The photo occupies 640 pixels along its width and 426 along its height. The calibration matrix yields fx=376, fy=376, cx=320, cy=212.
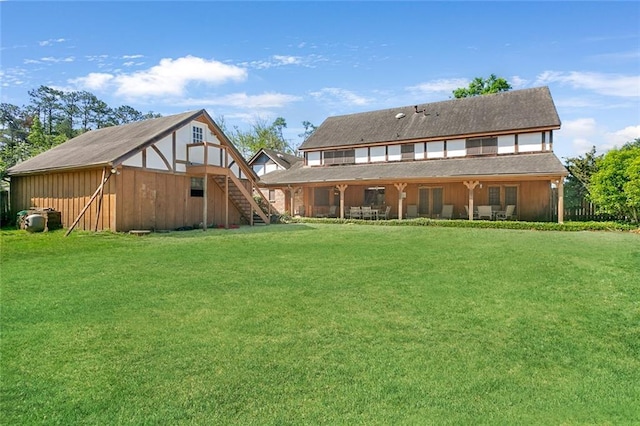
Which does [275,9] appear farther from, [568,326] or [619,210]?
[619,210]

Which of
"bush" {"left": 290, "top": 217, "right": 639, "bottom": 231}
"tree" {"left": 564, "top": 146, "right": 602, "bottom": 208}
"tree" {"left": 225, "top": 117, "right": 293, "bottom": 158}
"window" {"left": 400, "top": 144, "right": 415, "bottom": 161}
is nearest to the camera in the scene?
"bush" {"left": 290, "top": 217, "right": 639, "bottom": 231}

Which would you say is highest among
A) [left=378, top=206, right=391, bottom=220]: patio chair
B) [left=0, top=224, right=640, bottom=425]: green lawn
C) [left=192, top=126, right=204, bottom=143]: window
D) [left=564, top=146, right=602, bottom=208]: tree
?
[left=192, top=126, right=204, bottom=143]: window

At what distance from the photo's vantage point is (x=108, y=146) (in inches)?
596

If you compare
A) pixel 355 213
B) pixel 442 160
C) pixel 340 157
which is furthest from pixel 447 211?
pixel 340 157

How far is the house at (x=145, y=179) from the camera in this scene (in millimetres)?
13305

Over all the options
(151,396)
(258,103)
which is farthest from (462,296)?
(258,103)

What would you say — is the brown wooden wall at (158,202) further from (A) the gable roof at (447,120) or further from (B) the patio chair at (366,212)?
(A) the gable roof at (447,120)

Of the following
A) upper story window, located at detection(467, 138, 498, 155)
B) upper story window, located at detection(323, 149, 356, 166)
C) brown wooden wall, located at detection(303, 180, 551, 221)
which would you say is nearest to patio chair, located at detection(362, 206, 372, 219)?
brown wooden wall, located at detection(303, 180, 551, 221)

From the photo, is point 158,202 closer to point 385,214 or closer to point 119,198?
point 119,198

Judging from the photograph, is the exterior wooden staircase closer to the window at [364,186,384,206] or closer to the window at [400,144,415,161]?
the window at [364,186,384,206]

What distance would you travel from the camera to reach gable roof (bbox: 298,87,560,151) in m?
19.9

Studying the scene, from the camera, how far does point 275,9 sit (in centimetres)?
1200

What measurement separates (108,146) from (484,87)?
29.3 meters

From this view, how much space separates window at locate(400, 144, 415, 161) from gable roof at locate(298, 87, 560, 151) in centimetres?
49
